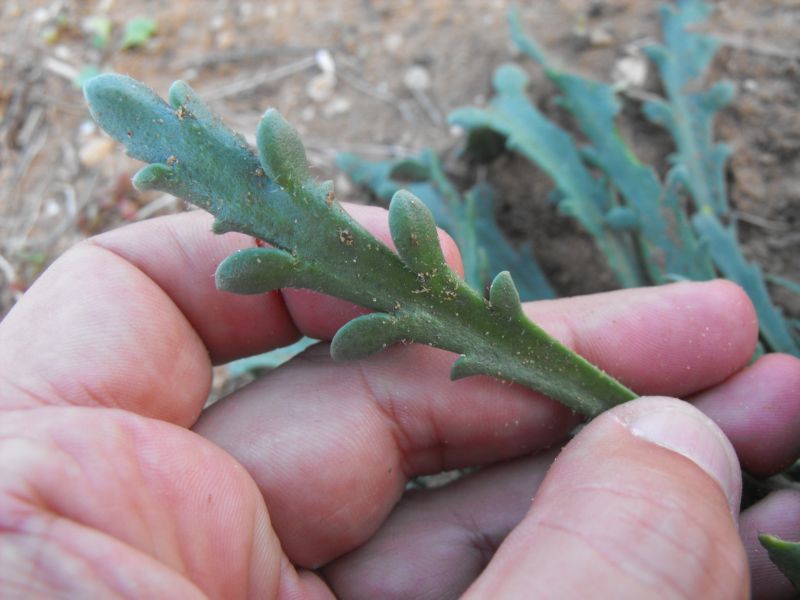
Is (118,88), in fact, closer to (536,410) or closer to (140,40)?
(536,410)

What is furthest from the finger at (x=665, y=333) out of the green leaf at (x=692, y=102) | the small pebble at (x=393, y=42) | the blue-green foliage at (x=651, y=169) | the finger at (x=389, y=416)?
the small pebble at (x=393, y=42)

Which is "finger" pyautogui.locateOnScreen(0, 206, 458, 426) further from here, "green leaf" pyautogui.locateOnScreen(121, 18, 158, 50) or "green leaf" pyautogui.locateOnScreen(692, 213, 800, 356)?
"green leaf" pyautogui.locateOnScreen(121, 18, 158, 50)

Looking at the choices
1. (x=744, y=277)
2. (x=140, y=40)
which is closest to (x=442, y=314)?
(x=744, y=277)

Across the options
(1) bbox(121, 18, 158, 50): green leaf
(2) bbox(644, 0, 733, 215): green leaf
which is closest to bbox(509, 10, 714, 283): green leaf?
(2) bbox(644, 0, 733, 215): green leaf

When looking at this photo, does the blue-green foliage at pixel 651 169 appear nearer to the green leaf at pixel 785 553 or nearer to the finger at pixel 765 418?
the finger at pixel 765 418

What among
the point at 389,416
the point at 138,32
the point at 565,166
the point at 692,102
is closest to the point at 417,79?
the point at 565,166

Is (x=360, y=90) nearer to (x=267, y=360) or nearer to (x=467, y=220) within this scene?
(x=467, y=220)
